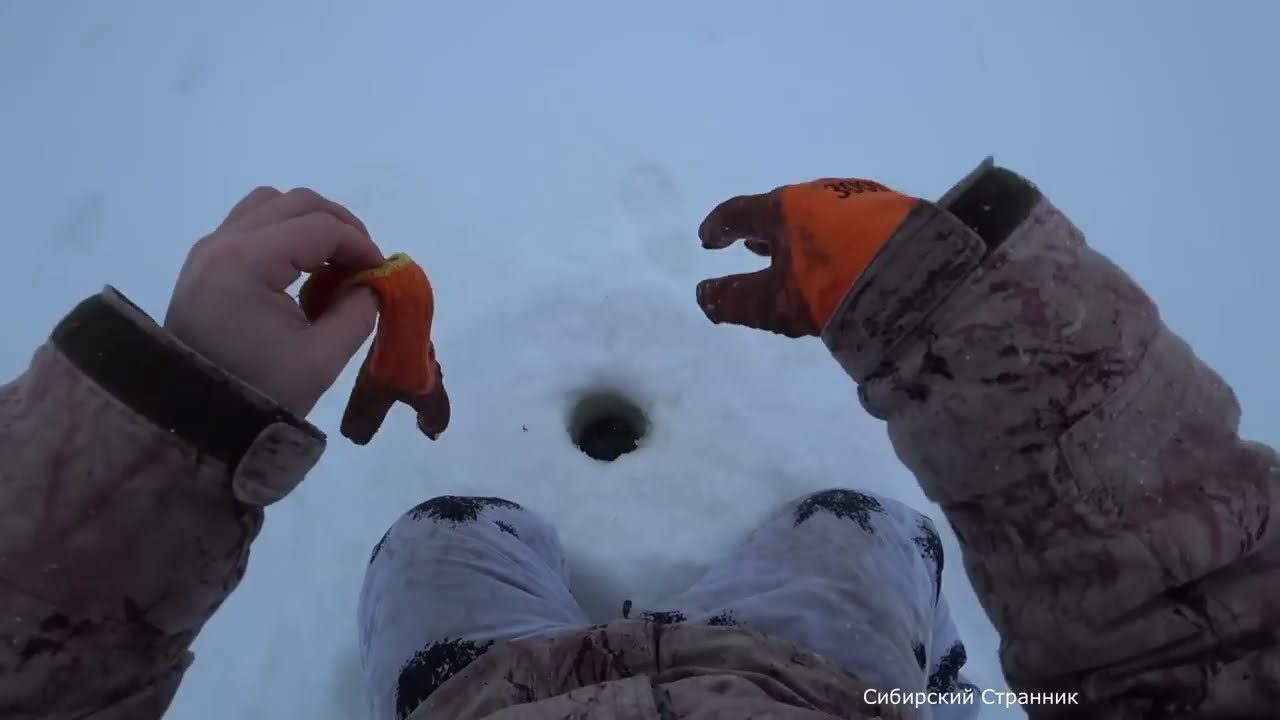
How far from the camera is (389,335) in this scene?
69 centimetres

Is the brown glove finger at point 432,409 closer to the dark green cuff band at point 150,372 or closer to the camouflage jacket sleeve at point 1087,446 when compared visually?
the dark green cuff band at point 150,372

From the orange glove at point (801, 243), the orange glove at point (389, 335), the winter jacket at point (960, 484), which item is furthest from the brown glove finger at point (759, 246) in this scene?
the orange glove at point (389, 335)

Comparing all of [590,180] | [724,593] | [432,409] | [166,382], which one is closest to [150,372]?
[166,382]

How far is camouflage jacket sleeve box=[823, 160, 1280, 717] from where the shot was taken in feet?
1.78

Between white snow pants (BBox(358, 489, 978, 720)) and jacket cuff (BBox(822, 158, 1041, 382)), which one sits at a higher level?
jacket cuff (BBox(822, 158, 1041, 382))

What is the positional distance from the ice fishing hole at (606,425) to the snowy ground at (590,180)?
0.02 meters

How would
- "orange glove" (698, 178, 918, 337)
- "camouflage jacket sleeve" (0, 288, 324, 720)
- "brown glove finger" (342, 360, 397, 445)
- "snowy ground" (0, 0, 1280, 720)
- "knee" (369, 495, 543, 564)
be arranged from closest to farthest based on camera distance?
1. "camouflage jacket sleeve" (0, 288, 324, 720)
2. "orange glove" (698, 178, 918, 337)
3. "brown glove finger" (342, 360, 397, 445)
4. "knee" (369, 495, 543, 564)
5. "snowy ground" (0, 0, 1280, 720)

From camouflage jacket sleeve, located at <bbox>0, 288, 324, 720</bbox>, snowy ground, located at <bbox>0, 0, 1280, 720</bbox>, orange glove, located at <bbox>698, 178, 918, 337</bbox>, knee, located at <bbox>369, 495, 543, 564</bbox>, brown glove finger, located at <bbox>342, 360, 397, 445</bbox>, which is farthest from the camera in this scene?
snowy ground, located at <bbox>0, 0, 1280, 720</bbox>

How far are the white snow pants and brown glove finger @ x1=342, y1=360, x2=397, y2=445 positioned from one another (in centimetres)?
19

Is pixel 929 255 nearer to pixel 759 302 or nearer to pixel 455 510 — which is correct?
pixel 759 302

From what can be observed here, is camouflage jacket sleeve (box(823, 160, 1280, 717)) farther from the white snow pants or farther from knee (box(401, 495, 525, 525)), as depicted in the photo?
knee (box(401, 495, 525, 525))

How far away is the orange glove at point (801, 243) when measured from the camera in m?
0.62

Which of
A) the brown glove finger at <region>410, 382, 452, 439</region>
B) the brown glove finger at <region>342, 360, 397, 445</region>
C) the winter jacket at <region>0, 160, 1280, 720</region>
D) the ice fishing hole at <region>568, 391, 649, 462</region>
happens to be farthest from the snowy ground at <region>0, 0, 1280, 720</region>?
the winter jacket at <region>0, 160, 1280, 720</region>

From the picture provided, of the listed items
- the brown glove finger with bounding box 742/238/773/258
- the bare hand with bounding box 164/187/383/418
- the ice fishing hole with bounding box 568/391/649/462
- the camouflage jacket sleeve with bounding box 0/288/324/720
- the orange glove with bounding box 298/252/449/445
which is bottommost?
the camouflage jacket sleeve with bounding box 0/288/324/720
